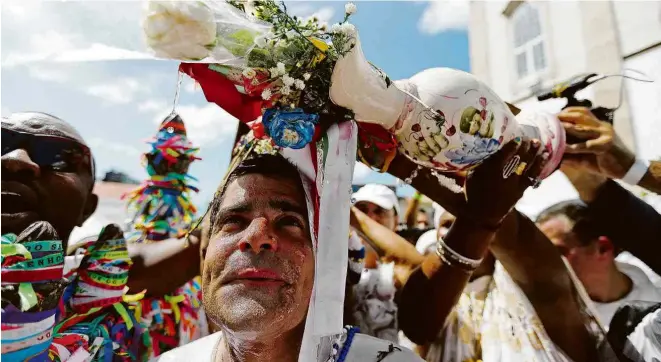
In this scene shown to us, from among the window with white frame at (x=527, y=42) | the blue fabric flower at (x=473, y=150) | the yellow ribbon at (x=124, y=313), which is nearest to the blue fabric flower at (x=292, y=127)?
the blue fabric flower at (x=473, y=150)

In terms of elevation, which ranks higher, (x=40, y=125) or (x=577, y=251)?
(x=40, y=125)

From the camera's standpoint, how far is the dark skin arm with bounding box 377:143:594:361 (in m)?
2.08

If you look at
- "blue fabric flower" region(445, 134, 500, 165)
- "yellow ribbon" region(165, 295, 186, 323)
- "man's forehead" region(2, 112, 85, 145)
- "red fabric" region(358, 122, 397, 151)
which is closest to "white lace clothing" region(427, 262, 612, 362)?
"blue fabric flower" region(445, 134, 500, 165)

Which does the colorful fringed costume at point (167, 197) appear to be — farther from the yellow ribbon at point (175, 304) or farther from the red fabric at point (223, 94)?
the red fabric at point (223, 94)

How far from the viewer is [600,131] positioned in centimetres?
198

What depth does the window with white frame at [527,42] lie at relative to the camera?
9.43 meters

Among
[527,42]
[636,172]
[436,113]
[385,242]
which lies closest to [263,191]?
[436,113]

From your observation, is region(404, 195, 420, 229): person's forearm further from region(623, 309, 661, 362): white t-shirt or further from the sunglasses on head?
the sunglasses on head

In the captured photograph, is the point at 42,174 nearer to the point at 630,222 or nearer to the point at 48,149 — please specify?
the point at 48,149

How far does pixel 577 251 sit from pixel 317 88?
216 cm

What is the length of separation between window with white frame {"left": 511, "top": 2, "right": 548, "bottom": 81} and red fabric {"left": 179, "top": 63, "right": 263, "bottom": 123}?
9311 mm

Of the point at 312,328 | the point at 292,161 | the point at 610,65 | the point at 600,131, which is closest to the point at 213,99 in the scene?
the point at 292,161

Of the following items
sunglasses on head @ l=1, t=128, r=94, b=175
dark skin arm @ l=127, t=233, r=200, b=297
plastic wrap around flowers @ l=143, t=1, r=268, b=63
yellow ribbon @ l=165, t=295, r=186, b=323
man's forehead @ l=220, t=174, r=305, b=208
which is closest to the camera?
plastic wrap around flowers @ l=143, t=1, r=268, b=63

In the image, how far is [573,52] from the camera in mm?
8531
